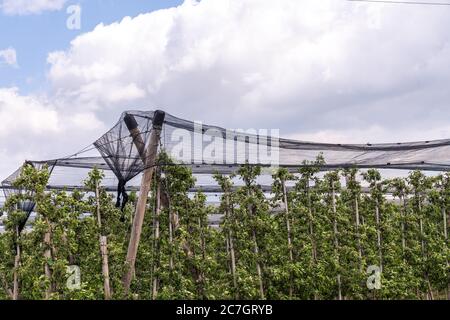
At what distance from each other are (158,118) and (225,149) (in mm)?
1507

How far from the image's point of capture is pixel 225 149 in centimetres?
1200

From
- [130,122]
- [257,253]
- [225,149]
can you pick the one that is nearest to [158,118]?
[130,122]

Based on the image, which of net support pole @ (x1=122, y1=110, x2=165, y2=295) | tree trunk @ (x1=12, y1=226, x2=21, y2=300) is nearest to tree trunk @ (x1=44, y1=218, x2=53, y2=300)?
tree trunk @ (x1=12, y1=226, x2=21, y2=300)

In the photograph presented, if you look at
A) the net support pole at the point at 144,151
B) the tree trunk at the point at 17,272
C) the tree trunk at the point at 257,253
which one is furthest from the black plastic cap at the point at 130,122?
the tree trunk at the point at 257,253

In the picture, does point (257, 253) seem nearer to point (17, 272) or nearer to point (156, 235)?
point (156, 235)

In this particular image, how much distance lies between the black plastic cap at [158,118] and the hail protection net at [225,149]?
75mm

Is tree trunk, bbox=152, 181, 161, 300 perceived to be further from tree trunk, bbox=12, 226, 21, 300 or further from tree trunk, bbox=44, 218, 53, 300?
tree trunk, bbox=12, 226, 21, 300

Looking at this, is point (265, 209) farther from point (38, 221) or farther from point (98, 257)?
point (38, 221)

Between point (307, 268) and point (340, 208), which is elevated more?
point (340, 208)

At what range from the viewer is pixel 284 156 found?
1290 cm
